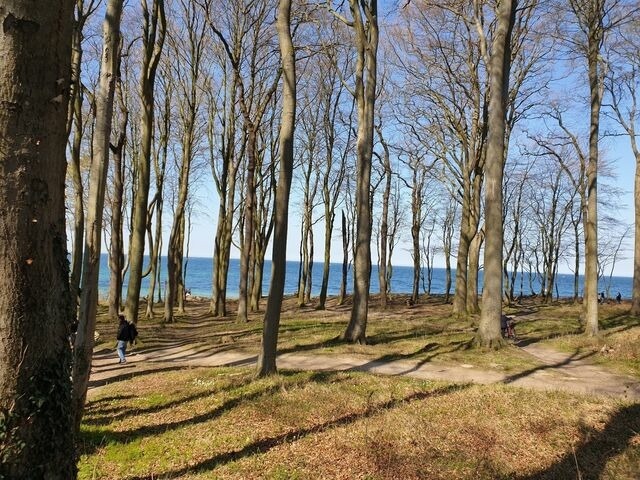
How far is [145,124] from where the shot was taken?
17.1 metres

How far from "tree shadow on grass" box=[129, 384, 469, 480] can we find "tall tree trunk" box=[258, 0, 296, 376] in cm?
259

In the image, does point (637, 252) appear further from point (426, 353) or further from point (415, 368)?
point (415, 368)

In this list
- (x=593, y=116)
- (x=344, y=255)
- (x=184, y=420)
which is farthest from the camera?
(x=344, y=255)

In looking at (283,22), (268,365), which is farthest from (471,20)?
(268,365)

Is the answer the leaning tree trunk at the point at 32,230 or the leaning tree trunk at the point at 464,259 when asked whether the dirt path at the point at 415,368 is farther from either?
the leaning tree trunk at the point at 464,259

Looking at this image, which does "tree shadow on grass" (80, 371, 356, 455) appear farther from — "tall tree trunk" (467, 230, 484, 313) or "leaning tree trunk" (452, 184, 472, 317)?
"tall tree trunk" (467, 230, 484, 313)

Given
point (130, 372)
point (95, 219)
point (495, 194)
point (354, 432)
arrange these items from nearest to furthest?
point (95, 219)
point (354, 432)
point (130, 372)
point (495, 194)

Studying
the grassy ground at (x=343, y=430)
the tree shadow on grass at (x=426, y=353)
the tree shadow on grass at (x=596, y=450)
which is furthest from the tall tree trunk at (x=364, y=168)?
the tree shadow on grass at (x=596, y=450)

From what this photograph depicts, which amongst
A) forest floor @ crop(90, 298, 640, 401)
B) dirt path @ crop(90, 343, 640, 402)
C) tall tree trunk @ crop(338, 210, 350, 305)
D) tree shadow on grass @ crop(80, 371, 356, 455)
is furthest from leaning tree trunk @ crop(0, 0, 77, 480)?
tall tree trunk @ crop(338, 210, 350, 305)

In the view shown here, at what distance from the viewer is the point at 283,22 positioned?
957 cm

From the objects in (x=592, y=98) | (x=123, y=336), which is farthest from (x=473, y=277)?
(x=123, y=336)

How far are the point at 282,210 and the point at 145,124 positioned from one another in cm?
1030

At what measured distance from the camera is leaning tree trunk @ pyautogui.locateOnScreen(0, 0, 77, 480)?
9.74 feet

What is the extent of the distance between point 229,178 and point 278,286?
663 inches
